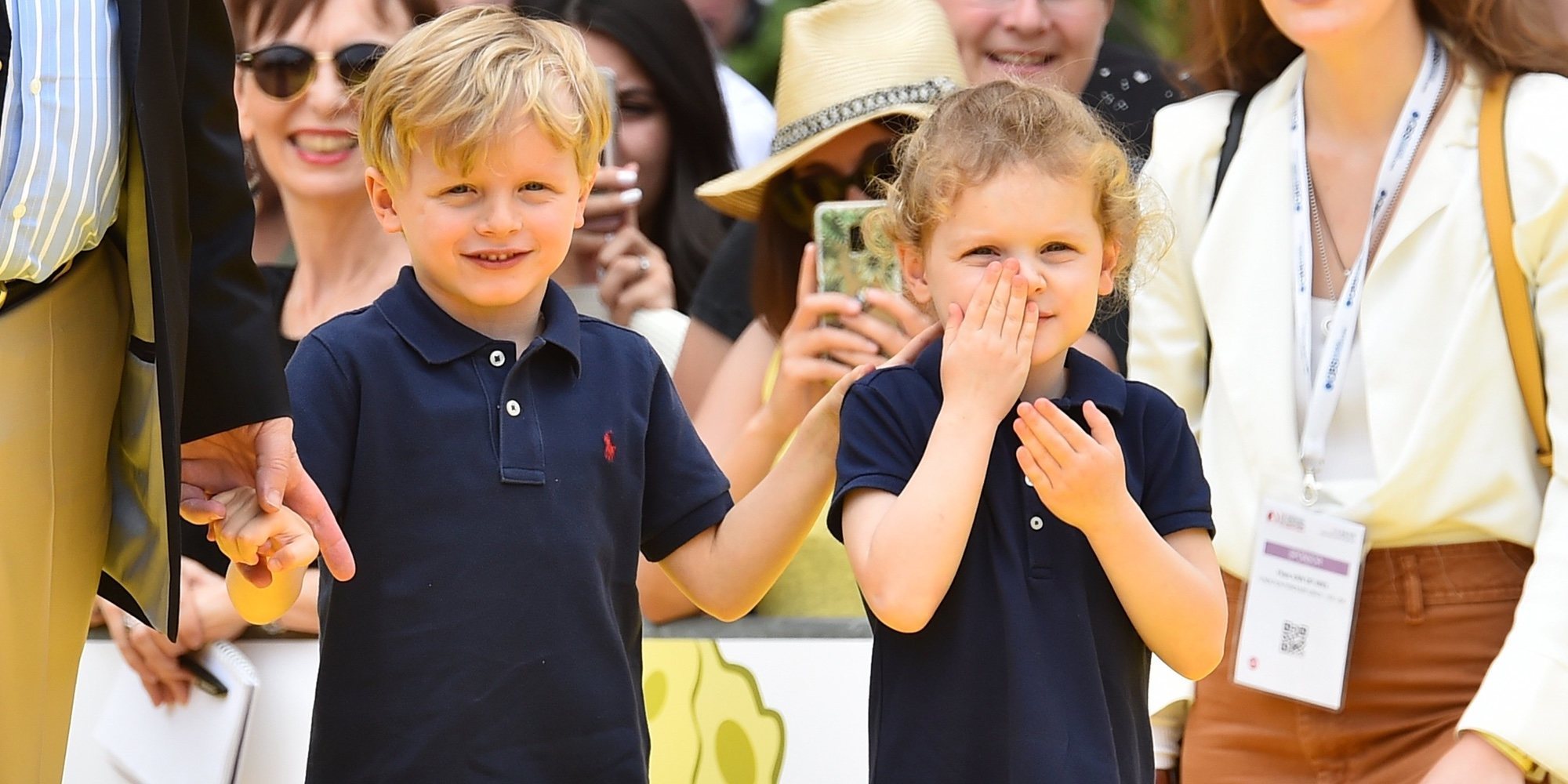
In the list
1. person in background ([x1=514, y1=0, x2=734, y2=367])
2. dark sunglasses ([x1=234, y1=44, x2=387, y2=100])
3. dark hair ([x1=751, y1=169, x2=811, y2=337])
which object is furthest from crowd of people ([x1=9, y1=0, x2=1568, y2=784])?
dark sunglasses ([x1=234, y1=44, x2=387, y2=100])

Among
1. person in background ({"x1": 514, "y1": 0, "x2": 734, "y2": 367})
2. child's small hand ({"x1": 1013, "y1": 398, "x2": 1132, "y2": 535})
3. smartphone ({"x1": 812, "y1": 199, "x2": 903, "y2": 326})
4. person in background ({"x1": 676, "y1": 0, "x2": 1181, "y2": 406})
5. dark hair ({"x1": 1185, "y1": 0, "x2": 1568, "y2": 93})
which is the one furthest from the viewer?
person in background ({"x1": 514, "y1": 0, "x2": 734, "y2": 367})

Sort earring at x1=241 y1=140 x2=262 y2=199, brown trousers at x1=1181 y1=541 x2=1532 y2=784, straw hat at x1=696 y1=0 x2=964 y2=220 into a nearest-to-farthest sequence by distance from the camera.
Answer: brown trousers at x1=1181 y1=541 x2=1532 y2=784 → straw hat at x1=696 y1=0 x2=964 y2=220 → earring at x1=241 y1=140 x2=262 y2=199

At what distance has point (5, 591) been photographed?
1848 millimetres

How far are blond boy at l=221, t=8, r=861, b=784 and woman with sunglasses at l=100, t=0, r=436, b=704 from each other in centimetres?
127

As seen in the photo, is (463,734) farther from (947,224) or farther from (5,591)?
(947,224)

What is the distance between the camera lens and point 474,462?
212cm

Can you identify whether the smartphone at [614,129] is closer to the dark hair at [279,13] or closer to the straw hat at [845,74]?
the straw hat at [845,74]

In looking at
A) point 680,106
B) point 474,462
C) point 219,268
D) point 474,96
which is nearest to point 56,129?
point 219,268

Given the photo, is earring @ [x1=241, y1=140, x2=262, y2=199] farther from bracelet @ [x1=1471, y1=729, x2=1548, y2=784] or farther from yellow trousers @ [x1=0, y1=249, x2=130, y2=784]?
bracelet @ [x1=1471, y1=729, x2=1548, y2=784]

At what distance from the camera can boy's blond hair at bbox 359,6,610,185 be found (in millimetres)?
2105

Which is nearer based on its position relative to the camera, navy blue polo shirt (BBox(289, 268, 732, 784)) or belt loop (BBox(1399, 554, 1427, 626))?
navy blue polo shirt (BBox(289, 268, 732, 784))

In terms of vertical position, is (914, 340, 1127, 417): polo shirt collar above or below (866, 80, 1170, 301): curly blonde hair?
below

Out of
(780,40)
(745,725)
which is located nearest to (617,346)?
Answer: (745,725)

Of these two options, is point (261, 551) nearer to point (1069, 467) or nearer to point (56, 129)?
point (56, 129)
